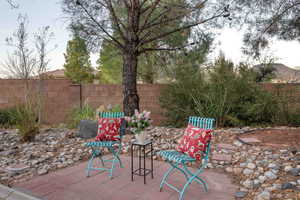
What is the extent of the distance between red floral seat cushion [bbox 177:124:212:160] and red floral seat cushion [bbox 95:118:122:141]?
109 centimetres

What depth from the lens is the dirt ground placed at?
3631 mm

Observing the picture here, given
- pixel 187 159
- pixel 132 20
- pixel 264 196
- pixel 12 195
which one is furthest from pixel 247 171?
pixel 132 20

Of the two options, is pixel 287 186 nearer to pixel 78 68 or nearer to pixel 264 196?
pixel 264 196

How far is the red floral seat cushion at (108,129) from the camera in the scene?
3.13 m

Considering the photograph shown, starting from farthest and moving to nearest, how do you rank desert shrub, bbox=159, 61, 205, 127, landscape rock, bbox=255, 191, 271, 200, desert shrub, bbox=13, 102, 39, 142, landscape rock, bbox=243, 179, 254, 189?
1. desert shrub, bbox=159, 61, 205, 127
2. desert shrub, bbox=13, 102, 39, 142
3. landscape rock, bbox=243, 179, 254, 189
4. landscape rock, bbox=255, 191, 271, 200

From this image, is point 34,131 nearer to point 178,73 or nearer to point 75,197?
point 75,197

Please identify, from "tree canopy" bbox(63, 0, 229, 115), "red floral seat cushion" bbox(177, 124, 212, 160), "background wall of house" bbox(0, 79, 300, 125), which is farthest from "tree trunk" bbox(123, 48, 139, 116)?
"red floral seat cushion" bbox(177, 124, 212, 160)

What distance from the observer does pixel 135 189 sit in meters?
2.50

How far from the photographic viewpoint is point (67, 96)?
23.7 ft

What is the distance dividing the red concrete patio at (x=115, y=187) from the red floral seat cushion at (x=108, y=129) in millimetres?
481

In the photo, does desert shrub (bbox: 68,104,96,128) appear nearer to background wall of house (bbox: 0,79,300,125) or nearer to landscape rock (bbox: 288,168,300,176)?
background wall of house (bbox: 0,79,300,125)

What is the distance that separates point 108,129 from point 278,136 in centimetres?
314

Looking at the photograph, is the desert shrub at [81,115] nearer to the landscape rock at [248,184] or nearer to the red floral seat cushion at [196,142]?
the red floral seat cushion at [196,142]

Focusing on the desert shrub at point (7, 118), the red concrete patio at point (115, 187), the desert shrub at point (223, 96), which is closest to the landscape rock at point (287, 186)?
the red concrete patio at point (115, 187)
